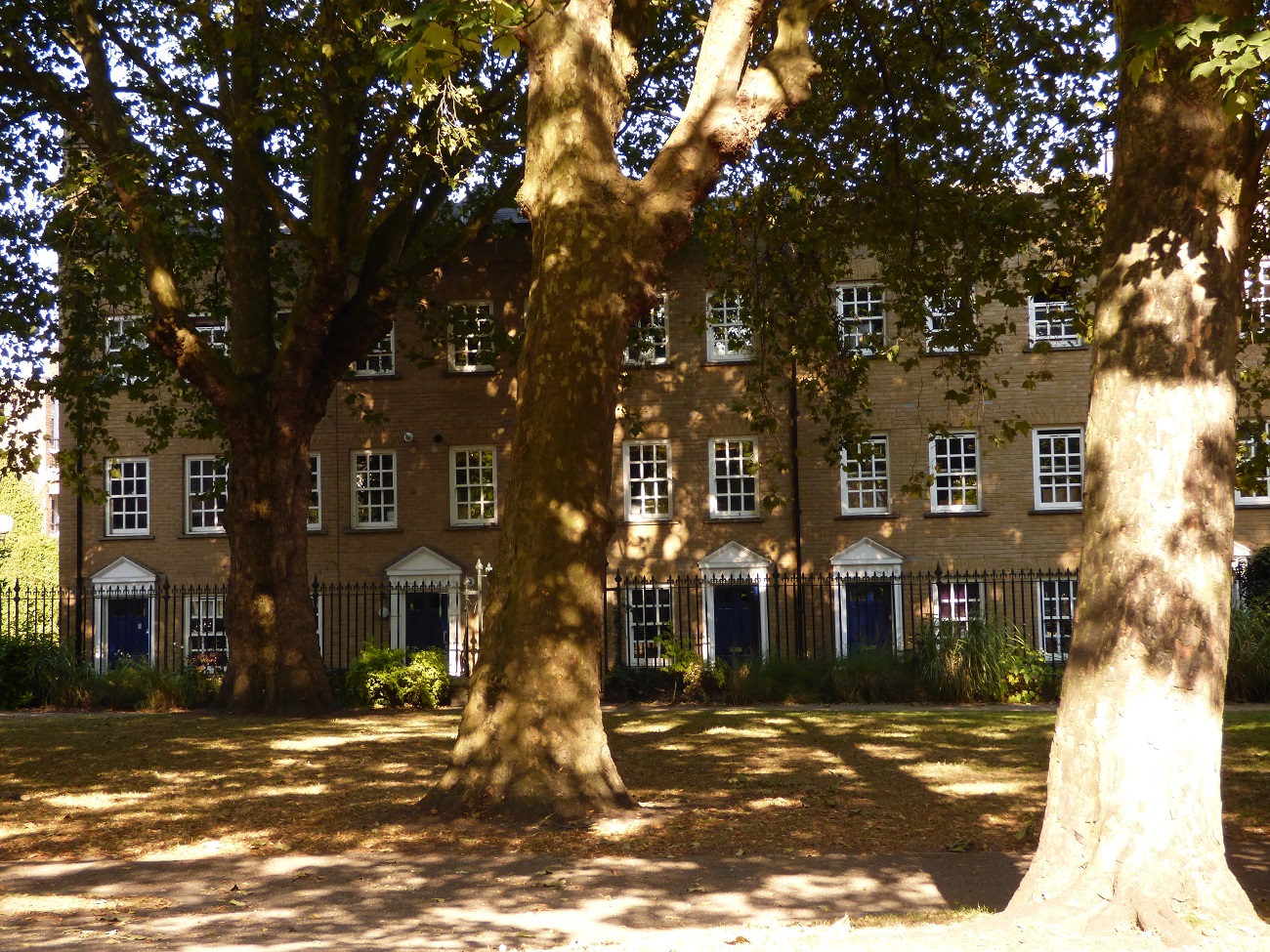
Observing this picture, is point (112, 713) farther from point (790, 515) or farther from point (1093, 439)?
point (1093, 439)

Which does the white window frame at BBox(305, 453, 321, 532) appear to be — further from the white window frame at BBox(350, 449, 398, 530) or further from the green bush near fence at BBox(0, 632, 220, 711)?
the green bush near fence at BBox(0, 632, 220, 711)

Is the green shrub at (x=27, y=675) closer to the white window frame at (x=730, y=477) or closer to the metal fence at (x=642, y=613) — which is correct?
the metal fence at (x=642, y=613)

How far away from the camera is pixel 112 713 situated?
20.9m

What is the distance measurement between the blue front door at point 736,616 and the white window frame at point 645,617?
1.08m

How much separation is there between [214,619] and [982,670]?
52.8 ft

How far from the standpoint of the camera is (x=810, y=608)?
26.7 m

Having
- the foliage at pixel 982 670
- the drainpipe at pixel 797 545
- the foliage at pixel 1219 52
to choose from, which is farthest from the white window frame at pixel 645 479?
the foliage at pixel 1219 52

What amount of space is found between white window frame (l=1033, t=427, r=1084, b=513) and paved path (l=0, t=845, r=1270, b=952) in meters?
18.9

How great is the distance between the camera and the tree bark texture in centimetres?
934

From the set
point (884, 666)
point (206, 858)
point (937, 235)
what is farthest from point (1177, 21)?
point (884, 666)

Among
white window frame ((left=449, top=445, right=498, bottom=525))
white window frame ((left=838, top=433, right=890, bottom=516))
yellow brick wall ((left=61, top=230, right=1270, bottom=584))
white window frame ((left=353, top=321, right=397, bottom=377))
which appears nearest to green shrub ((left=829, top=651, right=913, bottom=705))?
yellow brick wall ((left=61, top=230, right=1270, bottom=584))

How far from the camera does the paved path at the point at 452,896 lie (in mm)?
6469

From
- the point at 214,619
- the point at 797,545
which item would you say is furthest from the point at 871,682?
the point at 214,619

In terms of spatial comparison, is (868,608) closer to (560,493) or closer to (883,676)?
(883,676)
